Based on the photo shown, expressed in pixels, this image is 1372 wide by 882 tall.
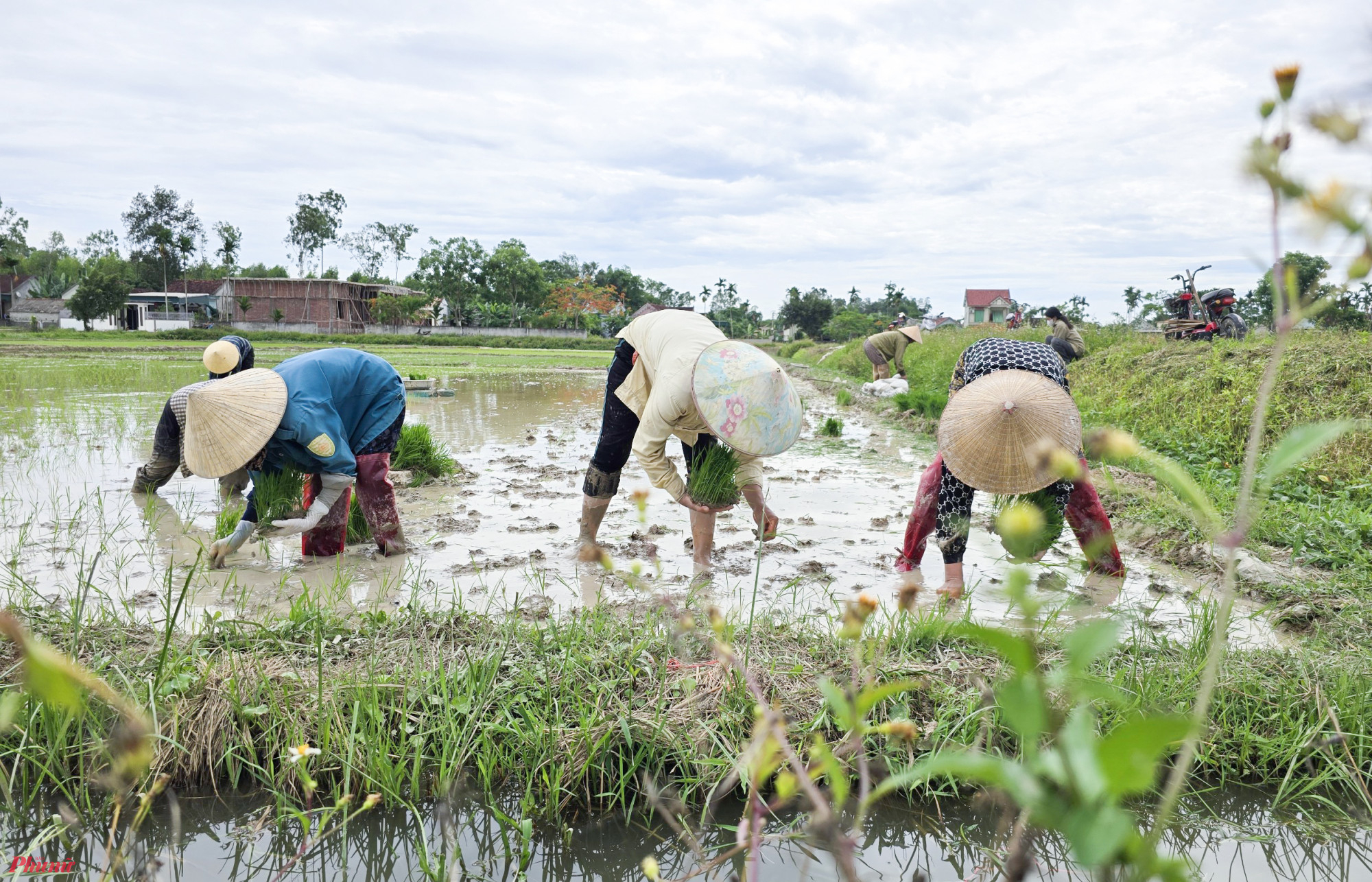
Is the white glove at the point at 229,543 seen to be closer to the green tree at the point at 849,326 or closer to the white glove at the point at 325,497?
the white glove at the point at 325,497

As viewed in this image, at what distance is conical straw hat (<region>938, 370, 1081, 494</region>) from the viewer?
3055 mm

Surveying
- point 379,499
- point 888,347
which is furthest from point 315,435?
point 888,347

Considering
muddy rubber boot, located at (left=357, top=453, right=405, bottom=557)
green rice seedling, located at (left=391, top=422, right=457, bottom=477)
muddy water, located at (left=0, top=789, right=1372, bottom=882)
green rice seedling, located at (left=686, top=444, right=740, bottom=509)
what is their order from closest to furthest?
muddy water, located at (left=0, top=789, right=1372, bottom=882), green rice seedling, located at (left=686, top=444, right=740, bottom=509), muddy rubber boot, located at (left=357, top=453, right=405, bottom=557), green rice seedling, located at (left=391, top=422, right=457, bottom=477)

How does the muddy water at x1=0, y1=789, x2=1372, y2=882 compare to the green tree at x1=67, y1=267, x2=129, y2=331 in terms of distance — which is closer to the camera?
the muddy water at x1=0, y1=789, x2=1372, y2=882

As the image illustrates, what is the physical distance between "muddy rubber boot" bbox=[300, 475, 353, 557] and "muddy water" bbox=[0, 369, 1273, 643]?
8 cm

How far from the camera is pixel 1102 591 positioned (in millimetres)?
3877

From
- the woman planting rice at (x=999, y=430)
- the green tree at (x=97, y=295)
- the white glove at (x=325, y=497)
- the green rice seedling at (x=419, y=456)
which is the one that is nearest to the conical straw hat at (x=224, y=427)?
the white glove at (x=325, y=497)

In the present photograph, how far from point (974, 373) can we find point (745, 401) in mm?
1099

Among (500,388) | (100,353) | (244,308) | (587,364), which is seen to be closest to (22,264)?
(244,308)

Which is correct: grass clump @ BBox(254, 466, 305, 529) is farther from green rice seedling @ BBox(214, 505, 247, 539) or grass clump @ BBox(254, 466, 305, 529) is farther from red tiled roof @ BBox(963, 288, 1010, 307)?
red tiled roof @ BBox(963, 288, 1010, 307)

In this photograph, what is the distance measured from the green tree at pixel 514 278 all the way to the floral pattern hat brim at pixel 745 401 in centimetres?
4739

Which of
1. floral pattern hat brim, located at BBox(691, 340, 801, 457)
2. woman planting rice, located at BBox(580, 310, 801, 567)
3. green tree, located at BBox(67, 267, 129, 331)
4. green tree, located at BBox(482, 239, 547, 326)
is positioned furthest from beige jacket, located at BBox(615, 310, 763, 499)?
green tree, located at BBox(482, 239, 547, 326)

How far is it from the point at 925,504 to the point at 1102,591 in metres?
0.87

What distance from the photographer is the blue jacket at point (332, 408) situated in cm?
378
